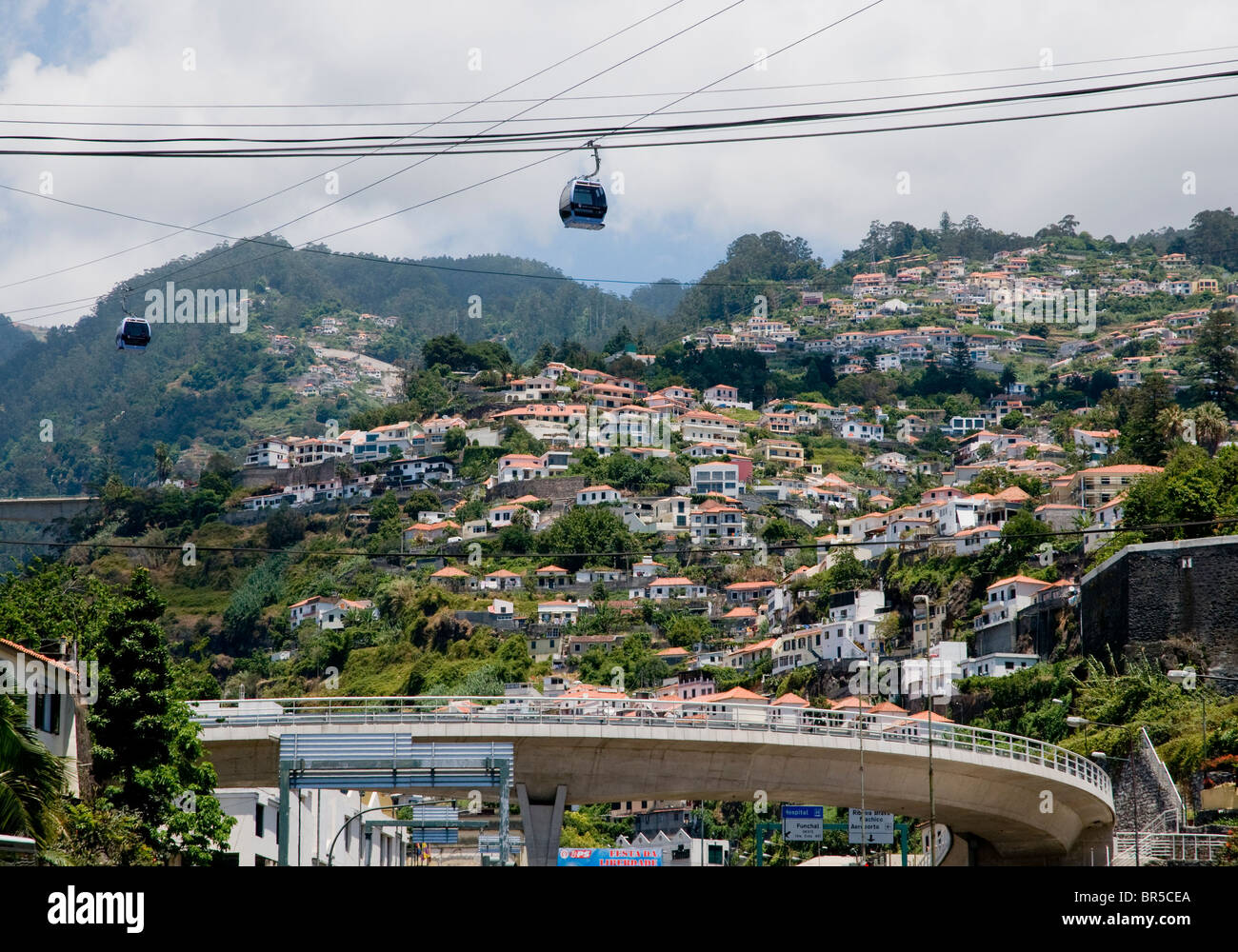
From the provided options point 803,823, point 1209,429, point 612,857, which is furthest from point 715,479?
point 803,823

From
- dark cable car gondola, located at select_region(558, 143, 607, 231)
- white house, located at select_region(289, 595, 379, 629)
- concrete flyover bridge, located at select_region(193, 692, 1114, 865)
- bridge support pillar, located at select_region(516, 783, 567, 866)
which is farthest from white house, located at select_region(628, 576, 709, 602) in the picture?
dark cable car gondola, located at select_region(558, 143, 607, 231)

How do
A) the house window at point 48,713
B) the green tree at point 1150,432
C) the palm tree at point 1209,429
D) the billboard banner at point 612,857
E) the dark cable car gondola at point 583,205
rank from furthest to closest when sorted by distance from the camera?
the green tree at point 1150,432
the palm tree at point 1209,429
the billboard banner at point 612,857
the house window at point 48,713
the dark cable car gondola at point 583,205

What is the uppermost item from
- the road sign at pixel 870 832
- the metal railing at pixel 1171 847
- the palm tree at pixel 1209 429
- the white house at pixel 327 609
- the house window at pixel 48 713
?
the palm tree at pixel 1209 429

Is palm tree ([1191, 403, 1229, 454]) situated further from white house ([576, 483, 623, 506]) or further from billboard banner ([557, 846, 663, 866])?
billboard banner ([557, 846, 663, 866])

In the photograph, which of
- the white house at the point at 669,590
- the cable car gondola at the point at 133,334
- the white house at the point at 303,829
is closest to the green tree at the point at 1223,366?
the white house at the point at 669,590

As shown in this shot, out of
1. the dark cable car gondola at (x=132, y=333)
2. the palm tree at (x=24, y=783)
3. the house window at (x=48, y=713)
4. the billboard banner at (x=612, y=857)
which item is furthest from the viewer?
the billboard banner at (x=612, y=857)

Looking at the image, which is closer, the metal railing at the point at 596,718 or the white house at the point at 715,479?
the metal railing at the point at 596,718

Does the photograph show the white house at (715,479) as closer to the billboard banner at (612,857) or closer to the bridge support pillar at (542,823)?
the billboard banner at (612,857)

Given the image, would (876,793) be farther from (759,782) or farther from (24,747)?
(24,747)
